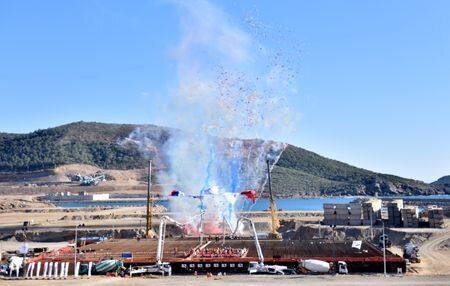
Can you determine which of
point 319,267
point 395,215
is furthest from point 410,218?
point 319,267

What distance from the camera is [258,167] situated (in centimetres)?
9838

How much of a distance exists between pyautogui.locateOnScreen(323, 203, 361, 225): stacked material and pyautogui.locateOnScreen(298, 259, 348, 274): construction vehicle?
45795mm

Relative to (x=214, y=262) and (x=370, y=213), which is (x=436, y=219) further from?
(x=214, y=262)

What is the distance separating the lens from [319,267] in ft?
142

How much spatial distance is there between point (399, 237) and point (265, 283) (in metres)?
40.9

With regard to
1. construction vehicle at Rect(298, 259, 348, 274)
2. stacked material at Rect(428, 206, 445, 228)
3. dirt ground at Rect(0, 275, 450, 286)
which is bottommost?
dirt ground at Rect(0, 275, 450, 286)

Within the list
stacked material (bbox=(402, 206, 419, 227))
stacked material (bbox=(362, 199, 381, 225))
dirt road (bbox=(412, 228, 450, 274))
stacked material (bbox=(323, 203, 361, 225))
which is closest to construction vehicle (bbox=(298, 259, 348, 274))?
dirt road (bbox=(412, 228, 450, 274))

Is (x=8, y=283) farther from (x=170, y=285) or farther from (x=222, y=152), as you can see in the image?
(x=222, y=152)

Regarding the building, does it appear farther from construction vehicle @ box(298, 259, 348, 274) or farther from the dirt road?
construction vehicle @ box(298, 259, 348, 274)

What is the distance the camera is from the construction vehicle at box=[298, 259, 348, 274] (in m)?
43.3

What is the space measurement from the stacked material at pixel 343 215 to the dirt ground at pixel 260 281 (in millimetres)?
47942

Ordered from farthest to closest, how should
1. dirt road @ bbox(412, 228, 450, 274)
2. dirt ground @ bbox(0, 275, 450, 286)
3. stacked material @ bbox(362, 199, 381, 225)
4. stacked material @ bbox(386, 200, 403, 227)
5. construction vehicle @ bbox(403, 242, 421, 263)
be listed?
stacked material @ bbox(362, 199, 381, 225)
stacked material @ bbox(386, 200, 403, 227)
construction vehicle @ bbox(403, 242, 421, 263)
dirt road @ bbox(412, 228, 450, 274)
dirt ground @ bbox(0, 275, 450, 286)

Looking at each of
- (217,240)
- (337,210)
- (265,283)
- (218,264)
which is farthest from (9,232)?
(265,283)

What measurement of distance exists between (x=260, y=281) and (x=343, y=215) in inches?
2096
